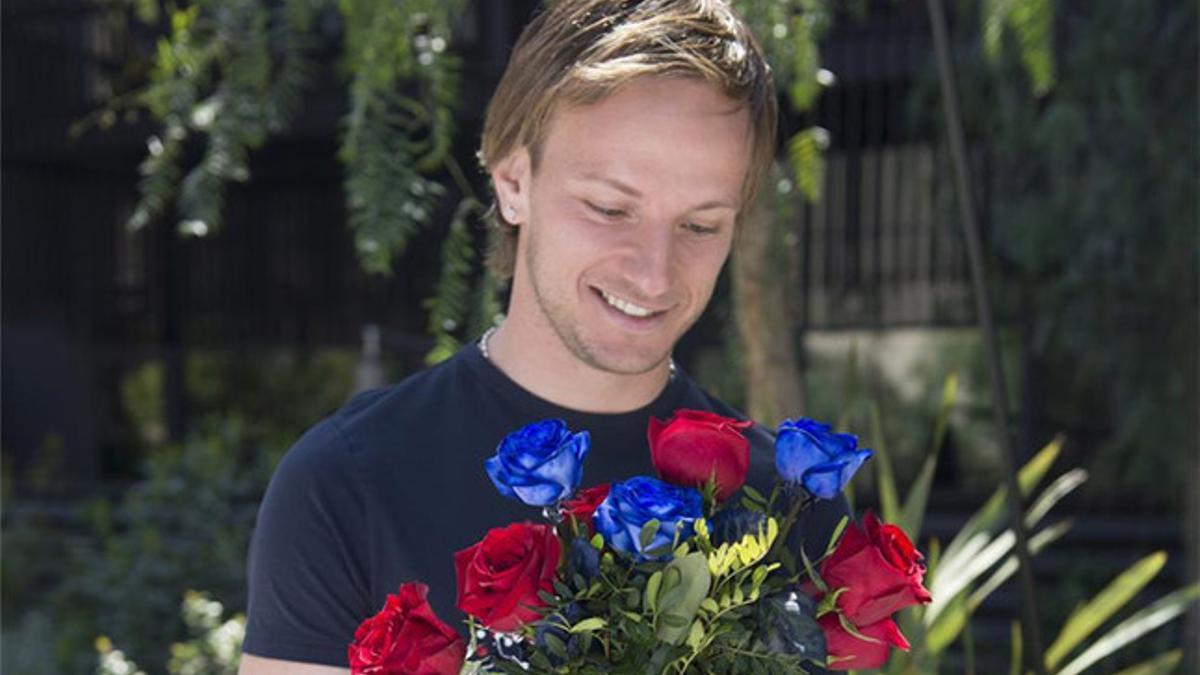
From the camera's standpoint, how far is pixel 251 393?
10.9 metres

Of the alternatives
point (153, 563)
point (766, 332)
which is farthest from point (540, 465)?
point (153, 563)

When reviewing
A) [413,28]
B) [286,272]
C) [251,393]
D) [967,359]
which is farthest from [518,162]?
[251,393]

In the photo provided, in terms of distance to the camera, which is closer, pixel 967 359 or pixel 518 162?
pixel 518 162

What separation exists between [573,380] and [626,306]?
0.48ft

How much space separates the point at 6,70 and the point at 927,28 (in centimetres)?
520

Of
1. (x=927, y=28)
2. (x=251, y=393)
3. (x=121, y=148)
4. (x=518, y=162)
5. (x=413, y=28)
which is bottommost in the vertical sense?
(x=251, y=393)

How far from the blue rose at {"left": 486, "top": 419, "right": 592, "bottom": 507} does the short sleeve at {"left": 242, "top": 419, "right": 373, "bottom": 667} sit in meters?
0.47

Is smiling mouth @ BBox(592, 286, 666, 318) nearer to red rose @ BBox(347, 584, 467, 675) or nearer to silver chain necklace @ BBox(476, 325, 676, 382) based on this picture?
silver chain necklace @ BBox(476, 325, 676, 382)

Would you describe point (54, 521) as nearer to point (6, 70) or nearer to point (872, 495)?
point (6, 70)

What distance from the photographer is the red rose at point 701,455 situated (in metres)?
1.26

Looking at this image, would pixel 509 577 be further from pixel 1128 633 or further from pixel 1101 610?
pixel 1128 633

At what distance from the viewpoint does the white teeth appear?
1.64 meters

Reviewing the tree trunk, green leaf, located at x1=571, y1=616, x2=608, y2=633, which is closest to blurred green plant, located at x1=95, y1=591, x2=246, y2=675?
the tree trunk

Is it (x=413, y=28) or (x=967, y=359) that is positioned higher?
(x=413, y=28)
